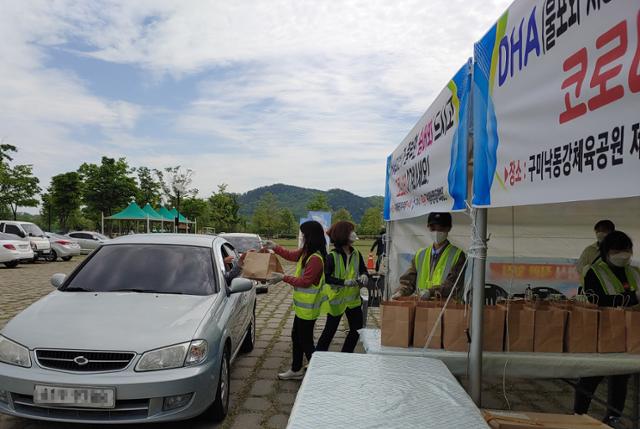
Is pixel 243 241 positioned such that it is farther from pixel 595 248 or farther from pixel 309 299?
pixel 595 248

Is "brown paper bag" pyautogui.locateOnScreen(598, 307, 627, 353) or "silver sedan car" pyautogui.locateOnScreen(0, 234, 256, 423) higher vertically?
"brown paper bag" pyautogui.locateOnScreen(598, 307, 627, 353)

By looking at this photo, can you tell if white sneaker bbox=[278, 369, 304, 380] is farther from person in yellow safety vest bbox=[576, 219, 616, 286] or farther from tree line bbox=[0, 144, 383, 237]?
tree line bbox=[0, 144, 383, 237]

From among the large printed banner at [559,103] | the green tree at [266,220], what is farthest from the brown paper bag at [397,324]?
the green tree at [266,220]

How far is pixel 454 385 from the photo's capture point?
2.60 metres

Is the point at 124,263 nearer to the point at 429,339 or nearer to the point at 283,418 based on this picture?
the point at 283,418

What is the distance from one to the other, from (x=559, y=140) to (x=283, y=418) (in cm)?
340

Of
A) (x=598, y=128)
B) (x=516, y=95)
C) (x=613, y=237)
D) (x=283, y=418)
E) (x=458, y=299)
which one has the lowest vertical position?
(x=283, y=418)

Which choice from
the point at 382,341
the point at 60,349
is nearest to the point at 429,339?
the point at 382,341

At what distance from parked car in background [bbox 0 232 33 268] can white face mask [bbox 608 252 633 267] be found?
19.8m

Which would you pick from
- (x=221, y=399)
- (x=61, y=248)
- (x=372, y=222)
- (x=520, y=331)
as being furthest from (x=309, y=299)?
(x=372, y=222)

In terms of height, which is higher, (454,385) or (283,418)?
(454,385)

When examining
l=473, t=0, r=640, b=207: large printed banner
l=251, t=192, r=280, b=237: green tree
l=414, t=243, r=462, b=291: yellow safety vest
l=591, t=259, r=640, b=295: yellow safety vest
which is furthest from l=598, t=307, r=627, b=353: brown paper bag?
l=251, t=192, r=280, b=237: green tree

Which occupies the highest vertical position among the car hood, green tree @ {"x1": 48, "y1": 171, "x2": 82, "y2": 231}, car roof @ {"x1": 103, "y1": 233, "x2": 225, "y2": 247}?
green tree @ {"x1": 48, "y1": 171, "x2": 82, "y2": 231}

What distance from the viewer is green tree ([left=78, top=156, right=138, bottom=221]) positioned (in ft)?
135
